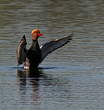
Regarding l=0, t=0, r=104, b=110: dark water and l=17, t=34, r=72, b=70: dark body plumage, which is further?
l=17, t=34, r=72, b=70: dark body plumage

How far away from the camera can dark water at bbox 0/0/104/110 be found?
19094 mm

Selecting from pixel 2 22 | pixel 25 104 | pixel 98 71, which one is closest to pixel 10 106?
pixel 25 104

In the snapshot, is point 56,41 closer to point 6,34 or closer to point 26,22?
point 6,34

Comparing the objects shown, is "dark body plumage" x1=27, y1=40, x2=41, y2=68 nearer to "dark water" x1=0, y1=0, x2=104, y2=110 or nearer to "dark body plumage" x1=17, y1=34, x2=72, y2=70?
"dark body plumage" x1=17, y1=34, x2=72, y2=70

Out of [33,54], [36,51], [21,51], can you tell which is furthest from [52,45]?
[21,51]

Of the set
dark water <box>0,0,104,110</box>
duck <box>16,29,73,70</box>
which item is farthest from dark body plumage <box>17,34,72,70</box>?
dark water <box>0,0,104,110</box>

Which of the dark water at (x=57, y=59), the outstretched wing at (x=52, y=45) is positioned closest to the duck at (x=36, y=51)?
the outstretched wing at (x=52, y=45)

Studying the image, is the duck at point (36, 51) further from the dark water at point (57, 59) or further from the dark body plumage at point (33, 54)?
the dark water at point (57, 59)

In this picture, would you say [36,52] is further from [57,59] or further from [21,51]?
[21,51]

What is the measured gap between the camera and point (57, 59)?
2355cm

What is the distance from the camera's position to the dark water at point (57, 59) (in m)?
19.1

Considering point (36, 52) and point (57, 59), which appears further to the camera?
point (36, 52)

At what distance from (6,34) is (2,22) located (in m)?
2.42

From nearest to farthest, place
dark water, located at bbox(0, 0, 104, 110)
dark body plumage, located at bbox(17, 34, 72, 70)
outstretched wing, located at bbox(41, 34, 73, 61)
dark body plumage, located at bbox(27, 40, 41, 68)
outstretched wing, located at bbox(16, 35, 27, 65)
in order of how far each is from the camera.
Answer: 1. dark water, located at bbox(0, 0, 104, 110)
2. outstretched wing, located at bbox(16, 35, 27, 65)
3. dark body plumage, located at bbox(17, 34, 72, 70)
4. dark body plumage, located at bbox(27, 40, 41, 68)
5. outstretched wing, located at bbox(41, 34, 73, 61)
